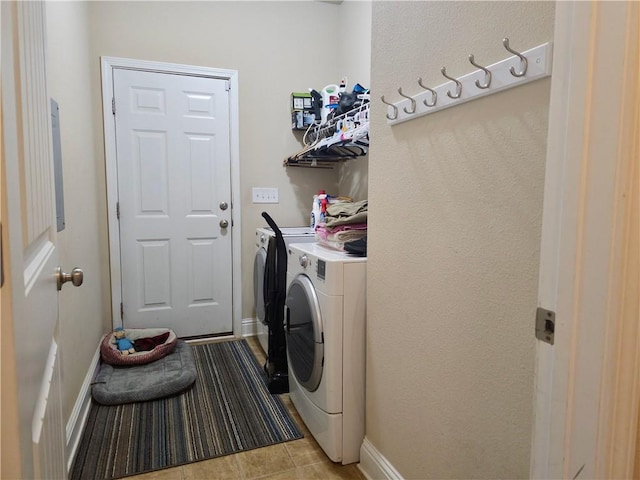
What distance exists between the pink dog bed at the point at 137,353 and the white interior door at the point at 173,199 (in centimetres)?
19

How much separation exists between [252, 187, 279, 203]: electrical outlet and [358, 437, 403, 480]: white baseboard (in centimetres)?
200

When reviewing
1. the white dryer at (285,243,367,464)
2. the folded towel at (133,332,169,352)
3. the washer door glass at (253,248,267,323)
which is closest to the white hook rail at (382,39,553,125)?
the white dryer at (285,243,367,464)

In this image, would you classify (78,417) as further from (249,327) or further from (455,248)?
(455,248)

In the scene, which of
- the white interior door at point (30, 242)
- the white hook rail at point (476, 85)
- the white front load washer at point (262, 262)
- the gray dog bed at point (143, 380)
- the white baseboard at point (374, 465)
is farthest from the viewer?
the white front load washer at point (262, 262)

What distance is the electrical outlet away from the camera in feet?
10.1

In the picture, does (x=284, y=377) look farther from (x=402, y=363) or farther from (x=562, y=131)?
(x=562, y=131)

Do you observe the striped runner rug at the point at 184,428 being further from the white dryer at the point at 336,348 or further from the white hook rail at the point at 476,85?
the white hook rail at the point at 476,85

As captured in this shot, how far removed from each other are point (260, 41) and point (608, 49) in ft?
9.53

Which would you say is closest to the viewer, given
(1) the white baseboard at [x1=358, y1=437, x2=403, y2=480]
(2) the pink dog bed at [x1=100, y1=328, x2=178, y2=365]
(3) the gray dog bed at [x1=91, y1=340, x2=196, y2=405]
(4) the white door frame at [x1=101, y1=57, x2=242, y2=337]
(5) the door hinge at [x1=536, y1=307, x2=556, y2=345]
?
(5) the door hinge at [x1=536, y1=307, x2=556, y2=345]

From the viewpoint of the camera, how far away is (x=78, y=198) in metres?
2.09

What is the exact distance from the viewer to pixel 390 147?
1.35 m

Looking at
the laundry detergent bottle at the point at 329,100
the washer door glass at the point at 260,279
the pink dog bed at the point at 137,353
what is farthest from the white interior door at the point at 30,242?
the laundry detergent bottle at the point at 329,100

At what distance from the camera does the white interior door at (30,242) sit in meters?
0.47

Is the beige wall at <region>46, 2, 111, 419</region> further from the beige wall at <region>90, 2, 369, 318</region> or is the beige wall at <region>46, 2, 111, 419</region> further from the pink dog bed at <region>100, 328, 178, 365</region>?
the beige wall at <region>90, 2, 369, 318</region>
